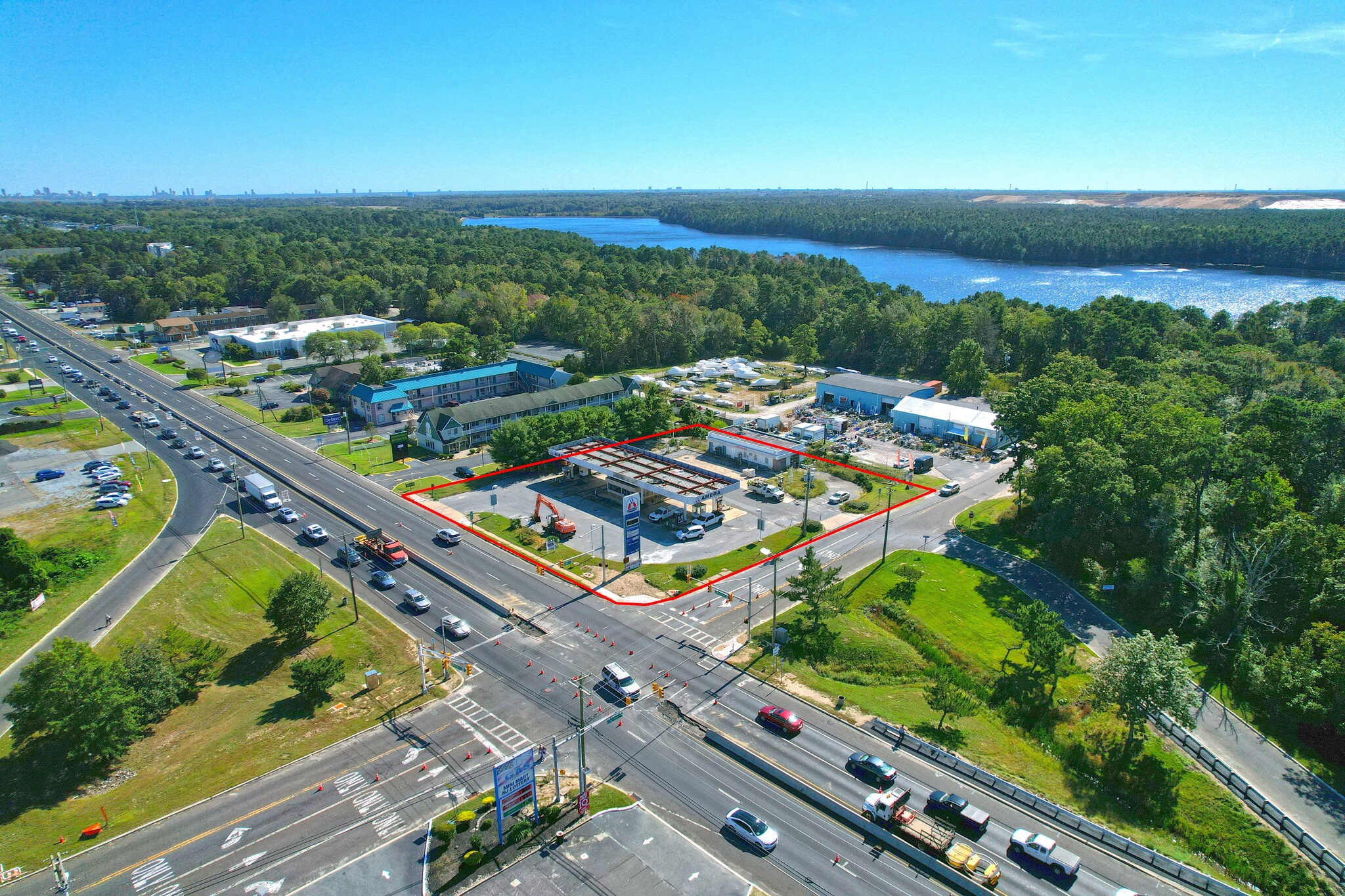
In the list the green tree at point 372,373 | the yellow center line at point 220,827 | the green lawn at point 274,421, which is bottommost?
the yellow center line at point 220,827

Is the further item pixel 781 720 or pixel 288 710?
pixel 288 710

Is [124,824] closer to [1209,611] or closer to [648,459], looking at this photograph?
[648,459]

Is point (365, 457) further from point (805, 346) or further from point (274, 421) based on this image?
point (805, 346)

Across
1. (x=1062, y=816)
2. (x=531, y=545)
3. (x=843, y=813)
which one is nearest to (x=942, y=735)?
(x=1062, y=816)

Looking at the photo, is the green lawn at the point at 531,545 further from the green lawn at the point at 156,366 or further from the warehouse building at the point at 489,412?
the green lawn at the point at 156,366

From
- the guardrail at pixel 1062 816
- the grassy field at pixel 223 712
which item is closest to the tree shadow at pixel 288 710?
the grassy field at pixel 223 712

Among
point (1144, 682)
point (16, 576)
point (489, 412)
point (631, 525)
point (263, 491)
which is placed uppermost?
point (489, 412)

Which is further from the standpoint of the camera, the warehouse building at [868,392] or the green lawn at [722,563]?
the warehouse building at [868,392]
